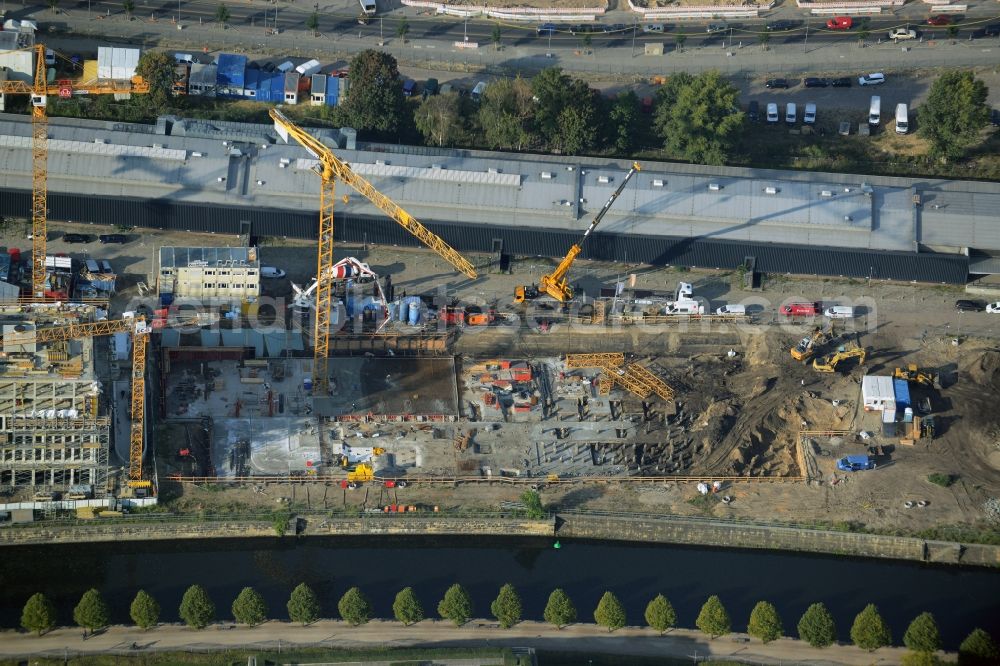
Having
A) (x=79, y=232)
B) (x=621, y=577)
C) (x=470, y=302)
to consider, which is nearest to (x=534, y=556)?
Answer: (x=621, y=577)

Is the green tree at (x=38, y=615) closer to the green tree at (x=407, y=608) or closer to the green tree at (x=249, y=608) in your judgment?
the green tree at (x=249, y=608)

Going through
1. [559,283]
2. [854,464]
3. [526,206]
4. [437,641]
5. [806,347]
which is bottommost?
[437,641]

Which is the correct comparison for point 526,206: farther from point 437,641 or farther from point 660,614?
point 437,641

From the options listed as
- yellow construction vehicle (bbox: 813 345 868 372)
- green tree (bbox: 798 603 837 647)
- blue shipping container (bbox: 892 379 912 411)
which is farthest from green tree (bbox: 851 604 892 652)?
yellow construction vehicle (bbox: 813 345 868 372)

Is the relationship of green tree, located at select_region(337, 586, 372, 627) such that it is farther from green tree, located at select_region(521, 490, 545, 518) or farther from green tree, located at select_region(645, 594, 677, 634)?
green tree, located at select_region(645, 594, 677, 634)

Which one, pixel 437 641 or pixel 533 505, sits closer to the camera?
pixel 437 641

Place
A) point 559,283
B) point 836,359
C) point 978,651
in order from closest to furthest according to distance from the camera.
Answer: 1. point 978,651
2. point 836,359
3. point 559,283

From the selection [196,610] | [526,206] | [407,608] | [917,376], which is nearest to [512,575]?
[407,608]
